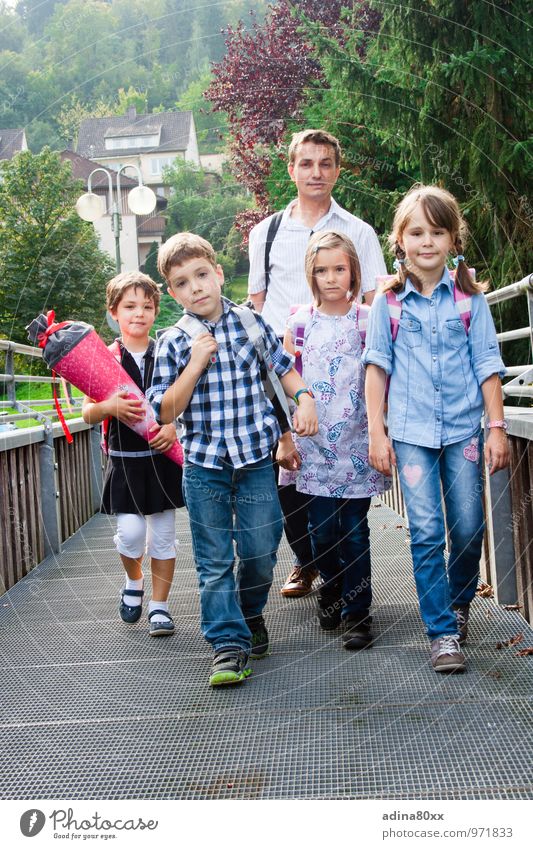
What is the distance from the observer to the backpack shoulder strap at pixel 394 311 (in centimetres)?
264

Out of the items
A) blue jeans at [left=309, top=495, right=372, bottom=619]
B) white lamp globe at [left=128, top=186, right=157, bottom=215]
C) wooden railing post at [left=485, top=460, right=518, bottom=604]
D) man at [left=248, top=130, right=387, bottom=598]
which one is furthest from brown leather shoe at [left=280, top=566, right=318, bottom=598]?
white lamp globe at [left=128, top=186, right=157, bottom=215]

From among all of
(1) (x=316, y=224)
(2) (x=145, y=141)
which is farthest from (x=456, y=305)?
(2) (x=145, y=141)

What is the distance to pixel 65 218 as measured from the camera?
170 inches

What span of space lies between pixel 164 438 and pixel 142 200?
114 cm

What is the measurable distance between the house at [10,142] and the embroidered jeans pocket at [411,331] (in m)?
1.62

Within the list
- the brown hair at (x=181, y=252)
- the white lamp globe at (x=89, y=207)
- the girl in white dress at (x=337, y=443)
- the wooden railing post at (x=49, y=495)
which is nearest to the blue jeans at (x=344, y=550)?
the girl in white dress at (x=337, y=443)

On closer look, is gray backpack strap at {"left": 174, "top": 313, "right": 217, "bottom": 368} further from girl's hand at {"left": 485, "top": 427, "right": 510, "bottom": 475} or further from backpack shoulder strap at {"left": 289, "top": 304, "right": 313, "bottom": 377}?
girl's hand at {"left": 485, "top": 427, "right": 510, "bottom": 475}

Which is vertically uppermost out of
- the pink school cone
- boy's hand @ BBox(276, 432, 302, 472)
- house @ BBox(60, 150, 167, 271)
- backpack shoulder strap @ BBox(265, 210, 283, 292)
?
house @ BBox(60, 150, 167, 271)

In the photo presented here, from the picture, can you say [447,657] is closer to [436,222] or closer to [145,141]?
[436,222]

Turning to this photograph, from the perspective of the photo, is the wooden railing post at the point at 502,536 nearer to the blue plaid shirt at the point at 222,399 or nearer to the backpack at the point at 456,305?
the backpack at the point at 456,305

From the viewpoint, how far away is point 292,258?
3342mm

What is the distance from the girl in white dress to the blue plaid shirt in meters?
0.21

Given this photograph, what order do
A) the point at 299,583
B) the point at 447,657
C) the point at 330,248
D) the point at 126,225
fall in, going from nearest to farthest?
the point at 447,657 < the point at 330,248 < the point at 299,583 < the point at 126,225

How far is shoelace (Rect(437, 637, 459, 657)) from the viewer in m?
2.45
